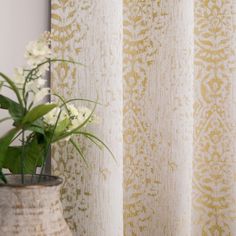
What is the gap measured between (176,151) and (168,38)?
1.05 ft

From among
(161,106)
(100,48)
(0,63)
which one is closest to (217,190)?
(161,106)

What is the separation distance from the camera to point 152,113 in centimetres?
142

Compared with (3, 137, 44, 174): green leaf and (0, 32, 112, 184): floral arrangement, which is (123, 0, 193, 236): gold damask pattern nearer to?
(0, 32, 112, 184): floral arrangement

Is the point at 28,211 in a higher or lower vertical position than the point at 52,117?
lower

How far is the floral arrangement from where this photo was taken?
92 cm

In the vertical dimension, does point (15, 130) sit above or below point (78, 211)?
above

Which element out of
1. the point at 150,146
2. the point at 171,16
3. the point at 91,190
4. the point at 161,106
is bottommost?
the point at 91,190

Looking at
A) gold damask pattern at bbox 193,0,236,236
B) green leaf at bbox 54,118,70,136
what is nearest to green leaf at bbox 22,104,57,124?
green leaf at bbox 54,118,70,136

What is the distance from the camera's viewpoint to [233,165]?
152 centimetres

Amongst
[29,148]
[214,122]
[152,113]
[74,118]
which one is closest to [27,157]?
[29,148]

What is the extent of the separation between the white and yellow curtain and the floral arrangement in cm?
15

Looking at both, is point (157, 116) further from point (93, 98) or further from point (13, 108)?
point (13, 108)

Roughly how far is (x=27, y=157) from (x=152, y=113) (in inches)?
18.6

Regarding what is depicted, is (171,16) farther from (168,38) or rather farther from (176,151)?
(176,151)
